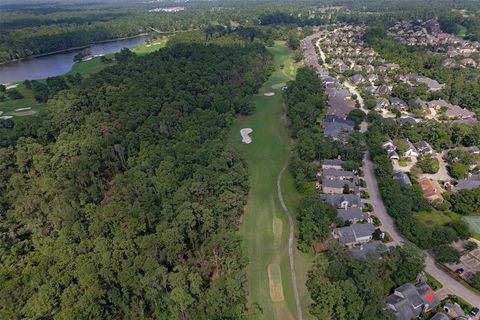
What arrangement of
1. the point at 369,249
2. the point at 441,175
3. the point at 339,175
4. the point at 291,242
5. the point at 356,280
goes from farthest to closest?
the point at 441,175 → the point at 339,175 → the point at 291,242 → the point at 369,249 → the point at 356,280

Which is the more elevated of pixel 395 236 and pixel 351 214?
pixel 351 214

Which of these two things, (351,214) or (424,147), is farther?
(424,147)

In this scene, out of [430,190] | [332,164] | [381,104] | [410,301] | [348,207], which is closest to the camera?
[410,301]

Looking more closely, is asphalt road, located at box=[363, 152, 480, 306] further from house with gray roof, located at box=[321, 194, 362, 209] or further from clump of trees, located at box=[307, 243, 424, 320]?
clump of trees, located at box=[307, 243, 424, 320]

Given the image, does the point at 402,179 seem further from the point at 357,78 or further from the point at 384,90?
the point at 357,78

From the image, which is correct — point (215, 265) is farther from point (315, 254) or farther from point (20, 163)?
point (20, 163)

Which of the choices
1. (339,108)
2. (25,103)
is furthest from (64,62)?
(339,108)

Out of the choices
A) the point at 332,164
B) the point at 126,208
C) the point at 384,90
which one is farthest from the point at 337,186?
the point at 384,90

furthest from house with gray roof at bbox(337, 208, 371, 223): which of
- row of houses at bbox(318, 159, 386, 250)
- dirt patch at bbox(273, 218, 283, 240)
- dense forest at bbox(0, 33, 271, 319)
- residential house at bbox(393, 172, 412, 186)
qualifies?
dense forest at bbox(0, 33, 271, 319)

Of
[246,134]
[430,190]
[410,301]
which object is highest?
[410,301]
